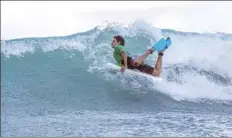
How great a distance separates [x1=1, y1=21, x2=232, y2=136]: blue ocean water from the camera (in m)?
9.59

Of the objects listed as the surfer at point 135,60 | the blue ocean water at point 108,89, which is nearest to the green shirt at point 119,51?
the surfer at point 135,60

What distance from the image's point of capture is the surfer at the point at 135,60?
37.4 ft

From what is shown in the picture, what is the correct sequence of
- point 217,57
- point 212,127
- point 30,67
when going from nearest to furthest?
1. point 212,127
2. point 30,67
3. point 217,57

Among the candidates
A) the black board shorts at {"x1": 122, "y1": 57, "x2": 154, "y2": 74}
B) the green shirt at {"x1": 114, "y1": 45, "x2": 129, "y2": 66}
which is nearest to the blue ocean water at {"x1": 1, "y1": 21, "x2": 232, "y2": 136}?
the black board shorts at {"x1": 122, "y1": 57, "x2": 154, "y2": 74}

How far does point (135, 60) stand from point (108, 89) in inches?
48.8

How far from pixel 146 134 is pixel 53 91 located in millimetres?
4037

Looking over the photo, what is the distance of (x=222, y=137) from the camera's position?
8.90 meters

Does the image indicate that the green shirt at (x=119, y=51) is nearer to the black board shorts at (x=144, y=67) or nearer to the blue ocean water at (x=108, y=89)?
the black board shorts at (x=144, y=67)

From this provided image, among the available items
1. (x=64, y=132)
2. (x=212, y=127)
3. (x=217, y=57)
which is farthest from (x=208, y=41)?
(x=64, y=132)

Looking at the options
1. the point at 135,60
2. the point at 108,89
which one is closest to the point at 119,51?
the point at 135,60

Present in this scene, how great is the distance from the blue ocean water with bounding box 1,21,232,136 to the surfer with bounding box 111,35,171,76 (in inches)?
28.1

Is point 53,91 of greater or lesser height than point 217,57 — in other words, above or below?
below

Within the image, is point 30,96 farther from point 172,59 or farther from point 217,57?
point 217,57

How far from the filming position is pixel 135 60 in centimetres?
1180
